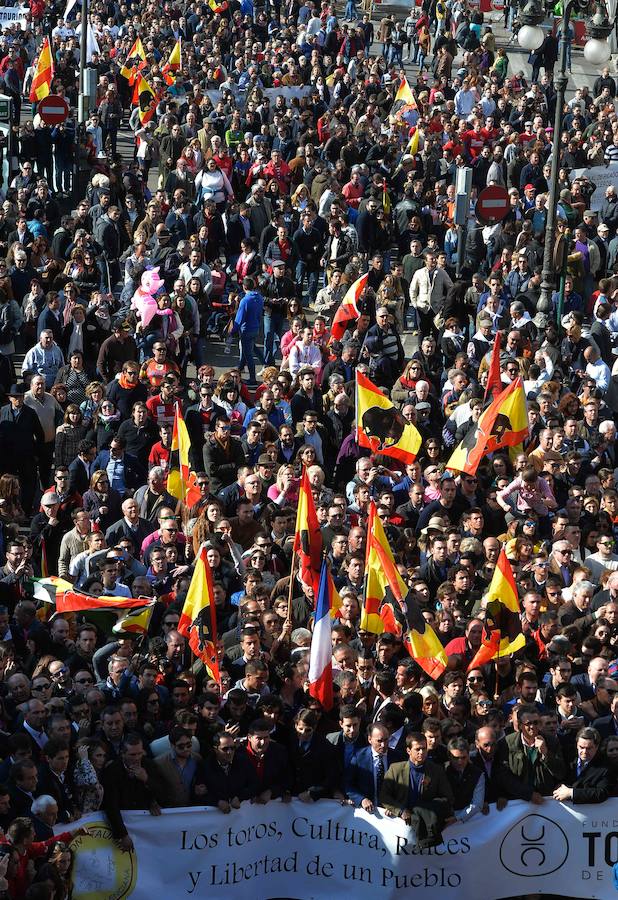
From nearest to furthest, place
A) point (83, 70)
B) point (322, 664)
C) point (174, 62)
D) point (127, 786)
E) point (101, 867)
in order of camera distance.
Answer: point (101, 867)
point (127, 786)
point (322, 664)
point (83, 70)
point (174, 62)

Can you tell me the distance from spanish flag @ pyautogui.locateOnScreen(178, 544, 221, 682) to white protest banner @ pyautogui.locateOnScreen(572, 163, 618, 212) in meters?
14.0

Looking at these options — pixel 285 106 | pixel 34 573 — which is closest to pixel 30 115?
pixel 285 106

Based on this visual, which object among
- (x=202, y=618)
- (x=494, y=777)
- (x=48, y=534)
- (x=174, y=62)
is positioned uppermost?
(x=174, y=62)

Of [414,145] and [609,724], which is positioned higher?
[414,145]

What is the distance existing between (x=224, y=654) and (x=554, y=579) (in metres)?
2.83

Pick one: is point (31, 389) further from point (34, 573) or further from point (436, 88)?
point (436, 88)

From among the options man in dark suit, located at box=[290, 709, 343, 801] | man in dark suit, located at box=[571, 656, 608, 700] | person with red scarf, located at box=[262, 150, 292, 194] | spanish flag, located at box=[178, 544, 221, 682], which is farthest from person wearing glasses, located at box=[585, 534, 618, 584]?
person with red scarf, located at box=[262, 150, 292, 194]

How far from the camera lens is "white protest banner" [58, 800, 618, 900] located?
41.5ft

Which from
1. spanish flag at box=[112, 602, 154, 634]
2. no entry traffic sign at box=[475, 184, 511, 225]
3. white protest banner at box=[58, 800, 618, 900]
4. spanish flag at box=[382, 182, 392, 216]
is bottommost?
white protest banner at box=[58, 800, 618, 900]

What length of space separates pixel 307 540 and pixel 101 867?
13.9ft

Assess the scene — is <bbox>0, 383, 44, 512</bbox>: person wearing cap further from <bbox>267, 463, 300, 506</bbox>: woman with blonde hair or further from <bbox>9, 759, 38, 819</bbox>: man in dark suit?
<bbox>9, 759, 38, 819</bbox>: man in dark suit

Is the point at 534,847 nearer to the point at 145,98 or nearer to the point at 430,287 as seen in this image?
the point at 430,287

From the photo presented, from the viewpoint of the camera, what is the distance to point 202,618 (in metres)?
14.3

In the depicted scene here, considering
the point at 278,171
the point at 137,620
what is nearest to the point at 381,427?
the point at 137,620
